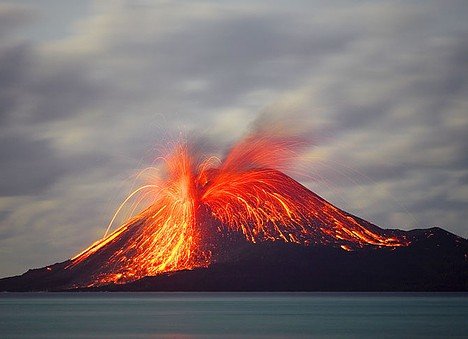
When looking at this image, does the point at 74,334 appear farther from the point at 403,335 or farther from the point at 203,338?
the point at 403,335

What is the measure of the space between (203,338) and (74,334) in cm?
1477

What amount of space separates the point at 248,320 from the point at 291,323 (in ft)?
Answer: 28.6

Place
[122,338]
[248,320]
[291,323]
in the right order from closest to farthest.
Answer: [122,338], [291,323], [248,320]

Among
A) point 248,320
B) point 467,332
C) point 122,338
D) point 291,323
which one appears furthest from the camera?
point 248,320

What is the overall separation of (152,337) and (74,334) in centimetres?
1064

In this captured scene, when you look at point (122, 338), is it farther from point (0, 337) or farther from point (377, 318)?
point (377, 318)

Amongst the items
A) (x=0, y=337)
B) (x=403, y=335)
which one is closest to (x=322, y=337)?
(x=403, y=335)

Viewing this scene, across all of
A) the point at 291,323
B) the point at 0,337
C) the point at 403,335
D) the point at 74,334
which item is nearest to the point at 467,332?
the point at 403,335

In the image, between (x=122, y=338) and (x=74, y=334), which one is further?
(x=74, y=334)

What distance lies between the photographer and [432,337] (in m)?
83.9

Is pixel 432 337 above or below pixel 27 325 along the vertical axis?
below

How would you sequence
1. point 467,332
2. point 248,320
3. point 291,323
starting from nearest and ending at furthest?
point 467,332 < point 291,323 < point 248,320

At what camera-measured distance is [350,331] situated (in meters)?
92.7

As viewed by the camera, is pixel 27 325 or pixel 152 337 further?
pixel 27 325
